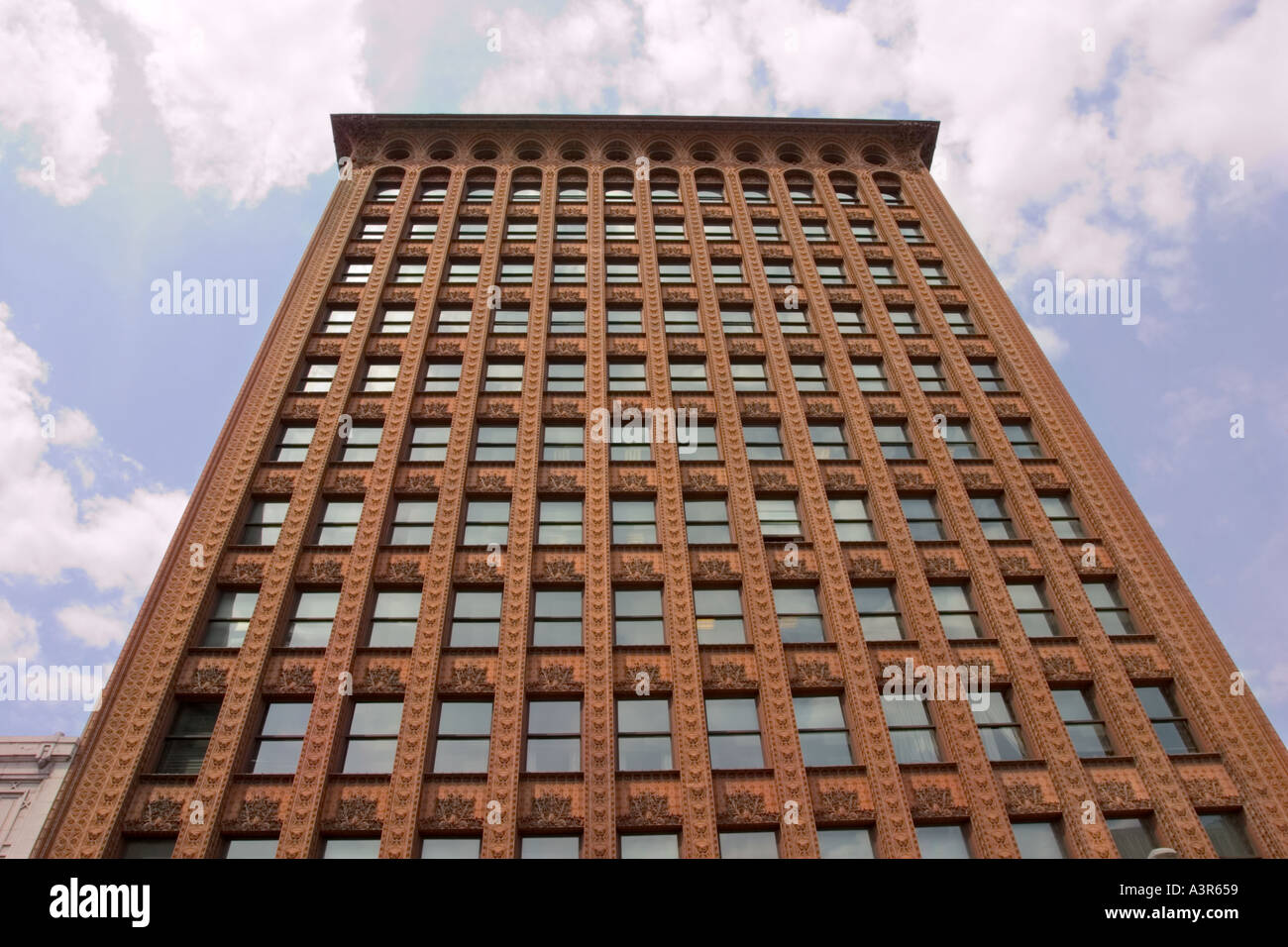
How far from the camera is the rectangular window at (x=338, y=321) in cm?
3222

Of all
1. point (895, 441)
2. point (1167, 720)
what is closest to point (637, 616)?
point (895, 441)

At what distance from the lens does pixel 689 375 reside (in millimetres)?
30688

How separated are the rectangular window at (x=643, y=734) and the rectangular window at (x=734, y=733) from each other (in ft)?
3.33

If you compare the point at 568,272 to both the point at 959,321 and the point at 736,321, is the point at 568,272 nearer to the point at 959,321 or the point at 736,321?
the point at 736,321

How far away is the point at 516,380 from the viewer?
30406mm

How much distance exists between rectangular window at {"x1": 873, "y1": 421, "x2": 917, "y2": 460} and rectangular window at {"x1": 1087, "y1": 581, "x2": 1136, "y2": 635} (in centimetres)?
625

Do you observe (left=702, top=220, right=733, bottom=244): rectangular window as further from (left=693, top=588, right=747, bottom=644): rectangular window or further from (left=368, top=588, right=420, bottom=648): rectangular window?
(left=368, top=588, right=420, bottom=648): rectangular window

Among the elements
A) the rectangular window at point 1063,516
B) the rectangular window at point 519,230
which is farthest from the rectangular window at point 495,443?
the rectangular window at point 1063,516

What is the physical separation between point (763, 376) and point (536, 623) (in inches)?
485

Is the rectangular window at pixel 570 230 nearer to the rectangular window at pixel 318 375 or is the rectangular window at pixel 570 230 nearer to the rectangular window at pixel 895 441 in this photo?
the rectangular window at pixel 318 375

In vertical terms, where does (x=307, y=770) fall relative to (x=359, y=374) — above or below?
below

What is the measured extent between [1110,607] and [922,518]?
5214mm
